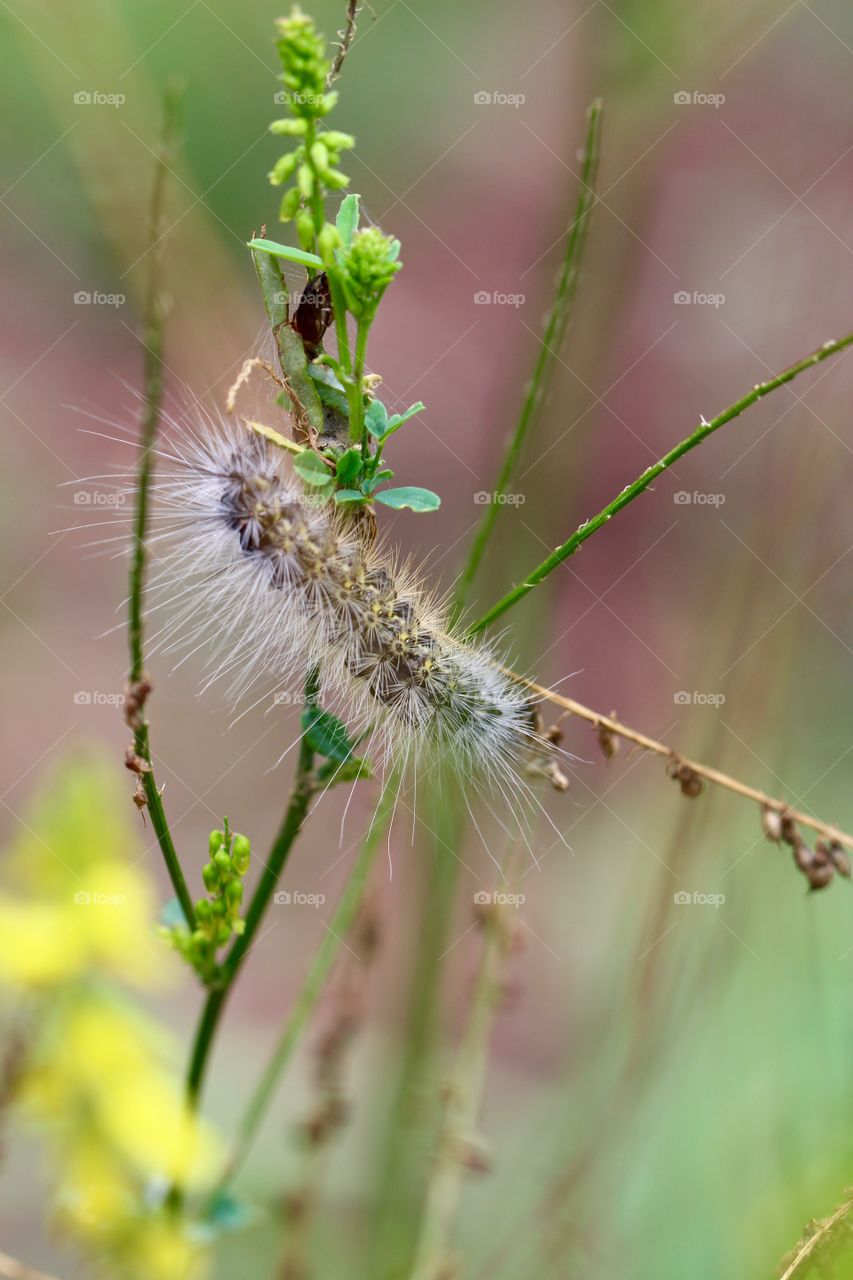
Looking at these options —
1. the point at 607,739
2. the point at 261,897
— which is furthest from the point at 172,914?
the point at 607,739

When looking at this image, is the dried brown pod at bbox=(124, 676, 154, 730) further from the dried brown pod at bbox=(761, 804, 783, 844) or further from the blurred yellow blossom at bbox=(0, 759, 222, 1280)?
the dried brown pod at bbox=(761, 804, 783, 844)

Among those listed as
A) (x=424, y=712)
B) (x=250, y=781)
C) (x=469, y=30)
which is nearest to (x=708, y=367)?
(x=469, y=30)

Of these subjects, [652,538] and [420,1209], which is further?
[652,538]

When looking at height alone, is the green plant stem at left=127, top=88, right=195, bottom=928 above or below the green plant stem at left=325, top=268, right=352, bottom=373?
below

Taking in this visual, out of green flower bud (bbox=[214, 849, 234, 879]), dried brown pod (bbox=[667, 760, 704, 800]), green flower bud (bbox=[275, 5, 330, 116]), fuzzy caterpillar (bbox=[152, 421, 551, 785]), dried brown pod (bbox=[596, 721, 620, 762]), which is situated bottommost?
green flower bud (bbox=[214, 849, 234, 879])

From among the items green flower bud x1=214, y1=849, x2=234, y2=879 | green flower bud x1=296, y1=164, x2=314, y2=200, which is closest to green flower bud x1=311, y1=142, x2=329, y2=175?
green flower bud x1=296, y1=164, x2=314, y2=200

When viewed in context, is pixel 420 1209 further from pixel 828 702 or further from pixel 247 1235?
pixel 828 702

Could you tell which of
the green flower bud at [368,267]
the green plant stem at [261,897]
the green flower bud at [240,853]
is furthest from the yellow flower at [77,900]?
the green flower bud at [368,267]
